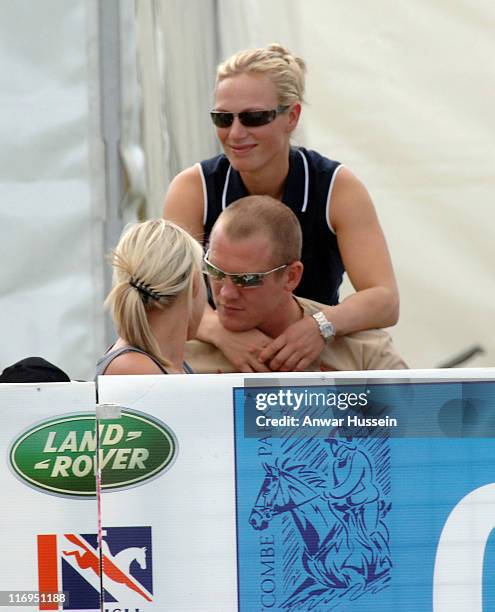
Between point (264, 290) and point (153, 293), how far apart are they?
1.44ft

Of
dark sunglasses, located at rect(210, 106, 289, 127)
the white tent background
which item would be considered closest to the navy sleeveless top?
dark sunglasses, located at rect(210, 106, 289, 127)

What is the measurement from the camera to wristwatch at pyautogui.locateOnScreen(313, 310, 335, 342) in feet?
8.48

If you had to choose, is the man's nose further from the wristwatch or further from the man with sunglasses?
the wristwatch

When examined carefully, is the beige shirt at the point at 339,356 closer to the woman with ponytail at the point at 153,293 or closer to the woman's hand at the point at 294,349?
the woman's hand at the point at 294,349

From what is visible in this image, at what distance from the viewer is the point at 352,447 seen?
1.75 m

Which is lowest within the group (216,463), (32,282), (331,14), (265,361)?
(216,463)

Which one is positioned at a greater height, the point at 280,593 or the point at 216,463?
the point at 216,463

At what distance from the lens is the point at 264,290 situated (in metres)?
2.56

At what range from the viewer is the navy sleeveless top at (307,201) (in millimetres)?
2723

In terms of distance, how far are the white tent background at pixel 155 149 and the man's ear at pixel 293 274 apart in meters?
1.12

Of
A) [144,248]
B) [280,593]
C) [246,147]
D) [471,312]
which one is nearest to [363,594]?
[280,593]

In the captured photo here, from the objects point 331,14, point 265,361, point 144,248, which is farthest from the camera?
point 331,14

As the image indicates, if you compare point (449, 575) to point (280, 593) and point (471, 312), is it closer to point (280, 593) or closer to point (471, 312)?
point (280, 593)

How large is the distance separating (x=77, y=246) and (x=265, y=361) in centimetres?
130
